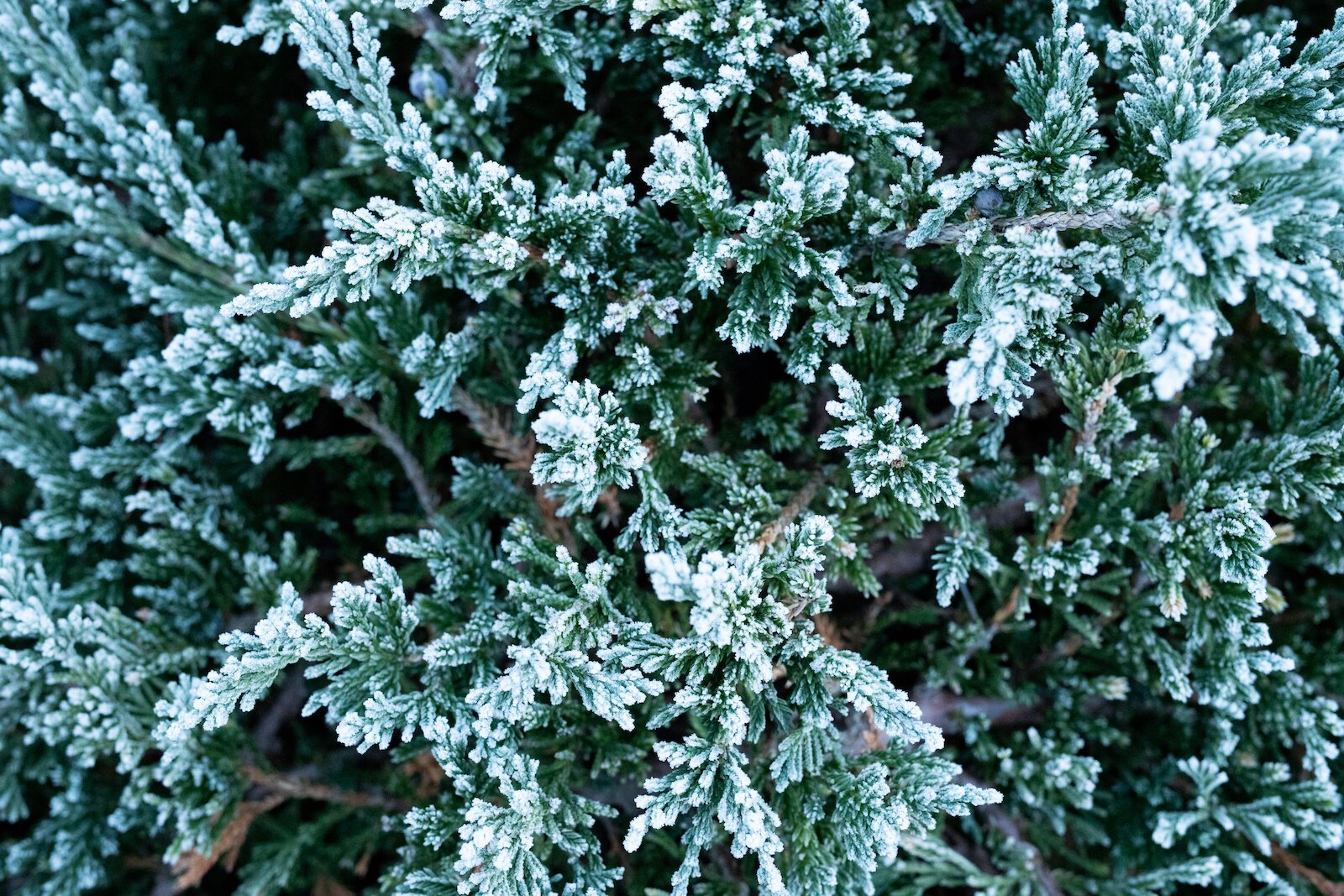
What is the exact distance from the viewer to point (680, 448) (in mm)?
2088

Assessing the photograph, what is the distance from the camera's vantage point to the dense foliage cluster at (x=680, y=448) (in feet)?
5.62

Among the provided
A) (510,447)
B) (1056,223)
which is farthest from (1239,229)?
(510,447)

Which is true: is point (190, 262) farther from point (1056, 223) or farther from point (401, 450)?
point (1056, 223)

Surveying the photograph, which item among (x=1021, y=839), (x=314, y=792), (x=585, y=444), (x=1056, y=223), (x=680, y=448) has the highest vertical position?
(x=1056, y=223)

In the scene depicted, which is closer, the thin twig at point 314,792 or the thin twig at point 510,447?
the thin twig at point 510,447

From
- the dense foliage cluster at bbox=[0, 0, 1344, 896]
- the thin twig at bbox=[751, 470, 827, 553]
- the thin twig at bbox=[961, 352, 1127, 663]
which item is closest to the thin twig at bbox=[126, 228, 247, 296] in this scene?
the dense foliage cluster at bbox=[0, 0, 1344, 896]

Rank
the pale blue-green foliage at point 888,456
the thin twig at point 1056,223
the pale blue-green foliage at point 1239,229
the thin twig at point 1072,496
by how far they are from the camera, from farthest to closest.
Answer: the thin twig at point 1072,496, the pale blue-green foliage at point 888,456, the thin twig at point 1056,223, the pale blue-green foliage at point 1239,229

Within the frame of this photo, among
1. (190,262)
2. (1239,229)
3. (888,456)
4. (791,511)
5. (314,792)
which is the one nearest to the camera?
(1239,229)

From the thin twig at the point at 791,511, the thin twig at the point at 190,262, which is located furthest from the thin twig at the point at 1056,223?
the thin twig at the point at 190,262

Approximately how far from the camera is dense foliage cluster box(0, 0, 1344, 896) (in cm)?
171

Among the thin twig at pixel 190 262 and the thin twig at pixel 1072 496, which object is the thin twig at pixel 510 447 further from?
the thin twig at pixel 1072 496

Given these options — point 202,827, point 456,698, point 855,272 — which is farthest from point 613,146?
point 202,827

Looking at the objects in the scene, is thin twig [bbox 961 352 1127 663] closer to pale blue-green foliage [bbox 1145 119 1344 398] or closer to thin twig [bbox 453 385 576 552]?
pale blue-green foliage [bbox 1145 119 1344 398]

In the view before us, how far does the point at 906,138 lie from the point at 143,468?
200 cm
